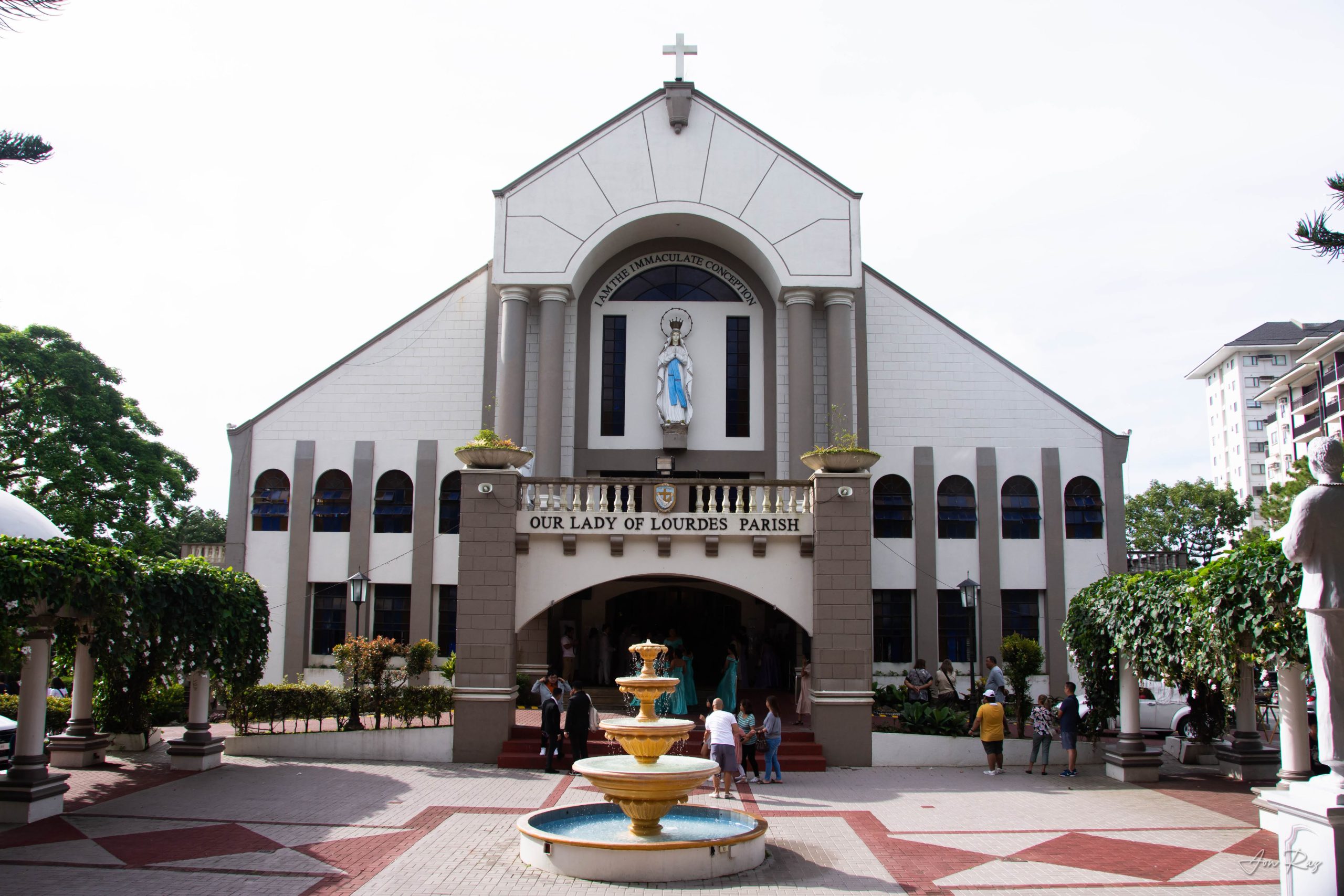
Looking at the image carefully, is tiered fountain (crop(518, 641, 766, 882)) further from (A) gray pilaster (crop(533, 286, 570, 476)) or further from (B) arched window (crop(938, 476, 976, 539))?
(B) arched window (crop(938, 476, 976, 539))

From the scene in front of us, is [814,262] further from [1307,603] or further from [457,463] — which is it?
[1307,603]

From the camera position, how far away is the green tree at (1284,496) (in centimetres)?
4006

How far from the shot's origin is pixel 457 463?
25.5 metres

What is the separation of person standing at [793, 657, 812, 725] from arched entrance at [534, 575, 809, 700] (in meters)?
3.13

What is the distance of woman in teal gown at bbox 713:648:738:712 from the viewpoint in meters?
19.4

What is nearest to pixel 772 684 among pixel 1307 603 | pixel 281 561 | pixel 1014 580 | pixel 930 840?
pixel 1014 580

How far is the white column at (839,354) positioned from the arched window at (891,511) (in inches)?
76.8

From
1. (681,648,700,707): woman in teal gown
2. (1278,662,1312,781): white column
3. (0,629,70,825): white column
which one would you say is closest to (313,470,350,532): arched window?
(681,648,700,707): woman in teal gown

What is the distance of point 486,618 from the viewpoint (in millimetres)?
18203

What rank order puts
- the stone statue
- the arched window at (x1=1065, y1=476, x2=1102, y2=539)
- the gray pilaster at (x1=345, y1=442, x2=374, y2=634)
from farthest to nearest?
the arched window at (x1=1065, y1=476, x2=1102, y2=539), the gray pilaster at (x1=345, y1=442, x2=374, y2=634), the stone statue

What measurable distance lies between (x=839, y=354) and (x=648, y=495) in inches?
301

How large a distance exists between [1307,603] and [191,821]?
43.4 feet

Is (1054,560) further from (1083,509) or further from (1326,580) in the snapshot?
(1326,580)

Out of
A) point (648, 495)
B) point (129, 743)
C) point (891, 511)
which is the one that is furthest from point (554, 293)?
point (129, 743)
